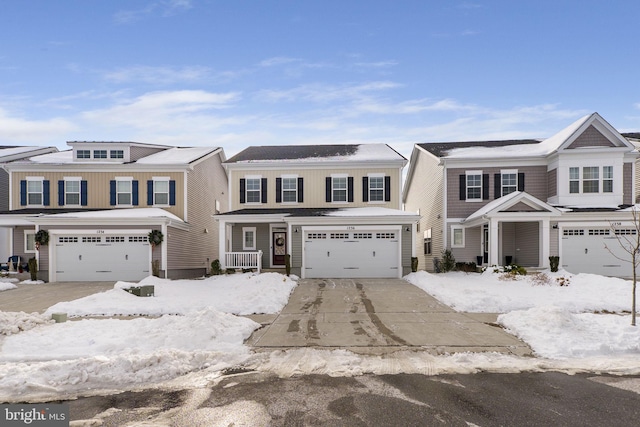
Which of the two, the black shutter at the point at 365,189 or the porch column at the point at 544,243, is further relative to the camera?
the black shutter at the point at 365,189

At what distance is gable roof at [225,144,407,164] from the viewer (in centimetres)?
2319

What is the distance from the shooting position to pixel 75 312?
10.7m

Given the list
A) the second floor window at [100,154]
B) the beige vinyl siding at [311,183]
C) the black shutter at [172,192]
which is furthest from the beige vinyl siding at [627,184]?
the second floor window at [100,154]

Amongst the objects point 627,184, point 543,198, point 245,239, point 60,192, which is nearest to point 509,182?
point 543,198

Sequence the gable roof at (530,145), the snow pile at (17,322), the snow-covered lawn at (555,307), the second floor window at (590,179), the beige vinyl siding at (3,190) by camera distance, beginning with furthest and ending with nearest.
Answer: the beige vinyl siding at (3,190)
the second floor window at (590,179)
the gable roof at (530,145)
the snow pile at (17,322)
the snow-covered lawn at (555,307)

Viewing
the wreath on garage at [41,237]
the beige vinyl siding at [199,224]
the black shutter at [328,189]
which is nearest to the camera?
the wreath on garage at [41,237]

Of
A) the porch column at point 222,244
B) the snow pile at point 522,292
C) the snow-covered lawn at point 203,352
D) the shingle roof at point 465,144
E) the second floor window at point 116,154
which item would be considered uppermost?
the shingle roof at point 465,144

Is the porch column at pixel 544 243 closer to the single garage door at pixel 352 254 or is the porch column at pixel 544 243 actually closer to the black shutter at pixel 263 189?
the single garage door at pixel 352 254

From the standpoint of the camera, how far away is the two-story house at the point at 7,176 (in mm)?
21594

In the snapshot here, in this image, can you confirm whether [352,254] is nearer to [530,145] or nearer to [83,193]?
[530,145]

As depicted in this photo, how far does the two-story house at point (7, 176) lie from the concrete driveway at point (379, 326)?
714 inches

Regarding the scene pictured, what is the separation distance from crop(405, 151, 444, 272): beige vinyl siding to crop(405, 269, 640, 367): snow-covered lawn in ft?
13.7

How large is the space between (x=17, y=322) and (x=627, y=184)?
26.7m

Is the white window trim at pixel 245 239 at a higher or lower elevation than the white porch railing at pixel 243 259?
higher
